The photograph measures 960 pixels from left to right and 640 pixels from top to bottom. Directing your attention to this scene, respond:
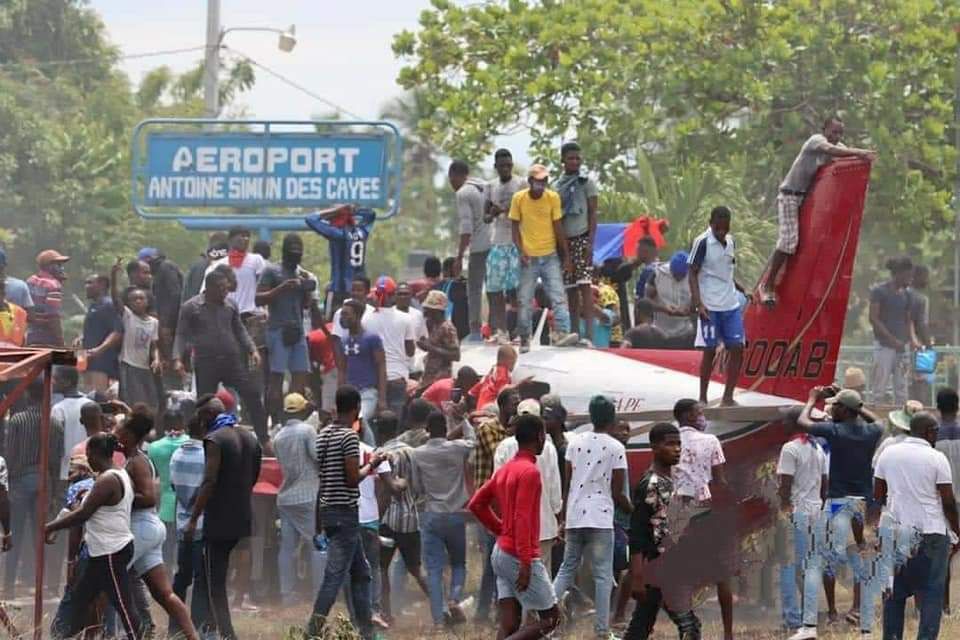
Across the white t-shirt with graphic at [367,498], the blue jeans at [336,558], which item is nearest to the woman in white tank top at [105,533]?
the blue jeans at [336,558]

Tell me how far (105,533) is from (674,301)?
718 cm

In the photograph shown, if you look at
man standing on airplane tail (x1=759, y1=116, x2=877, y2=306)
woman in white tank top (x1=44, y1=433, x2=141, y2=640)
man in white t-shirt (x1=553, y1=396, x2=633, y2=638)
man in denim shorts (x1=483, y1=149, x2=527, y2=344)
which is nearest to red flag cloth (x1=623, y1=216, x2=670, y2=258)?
man in denim shorts (x1=483, y1=149, x2=527, y2=344)

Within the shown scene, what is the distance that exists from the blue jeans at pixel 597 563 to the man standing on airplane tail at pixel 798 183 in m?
3.15

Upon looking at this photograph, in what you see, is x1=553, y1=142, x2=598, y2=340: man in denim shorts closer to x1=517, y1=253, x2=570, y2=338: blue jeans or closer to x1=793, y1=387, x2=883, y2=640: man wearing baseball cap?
x1=517, y1=253, x2=570, y2=338: blue jeans

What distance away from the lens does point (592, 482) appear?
13633 mm

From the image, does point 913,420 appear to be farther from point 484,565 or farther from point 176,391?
→ point 176,391

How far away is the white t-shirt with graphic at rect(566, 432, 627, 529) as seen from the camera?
13.6 metres

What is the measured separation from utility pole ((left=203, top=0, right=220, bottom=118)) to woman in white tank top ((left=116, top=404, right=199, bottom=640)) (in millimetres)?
30947

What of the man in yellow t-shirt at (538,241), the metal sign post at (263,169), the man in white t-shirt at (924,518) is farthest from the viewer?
the metal sign post at (263,169)

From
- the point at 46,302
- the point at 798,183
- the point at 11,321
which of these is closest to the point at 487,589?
the point at 798,183

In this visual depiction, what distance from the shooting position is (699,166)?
32875 mm

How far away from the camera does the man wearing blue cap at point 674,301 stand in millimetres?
17875

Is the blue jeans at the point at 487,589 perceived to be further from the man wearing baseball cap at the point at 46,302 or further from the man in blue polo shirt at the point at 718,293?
the man wearing baseball cap at the point at 46,302

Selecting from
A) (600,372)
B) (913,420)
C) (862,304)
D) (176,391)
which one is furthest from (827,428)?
(862,304)
